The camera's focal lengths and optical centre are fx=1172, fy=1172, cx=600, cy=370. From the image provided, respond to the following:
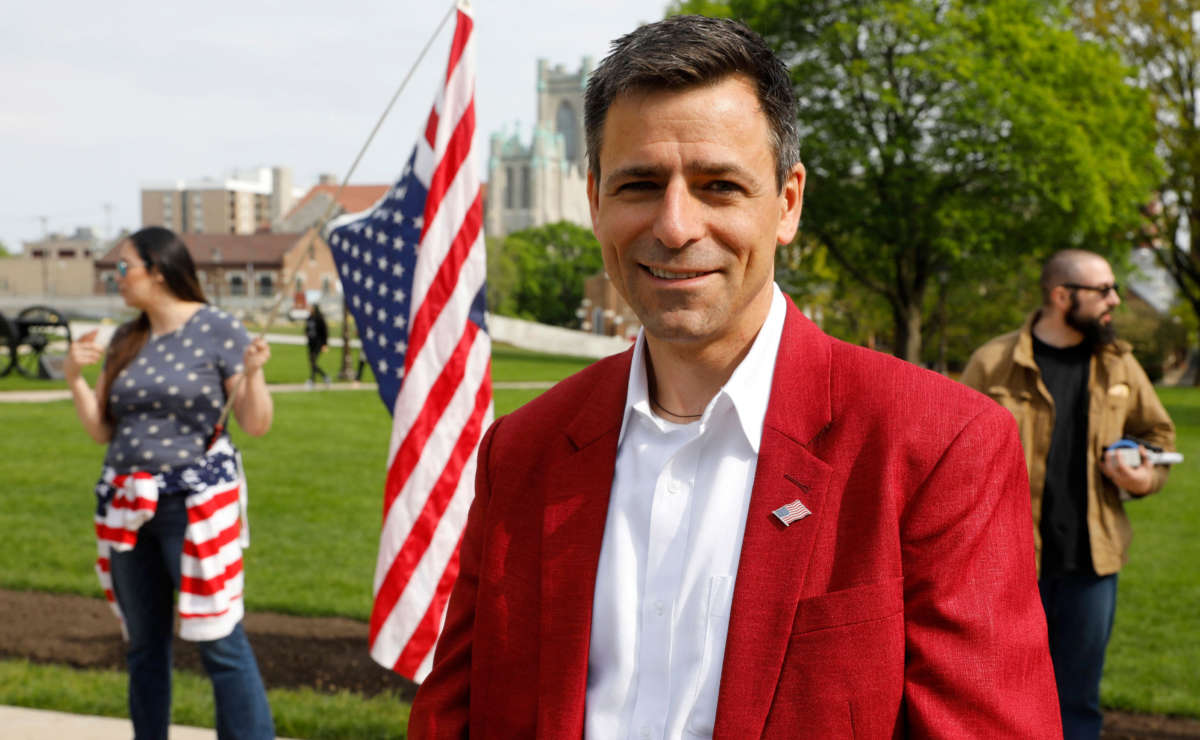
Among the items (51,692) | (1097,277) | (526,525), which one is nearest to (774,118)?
(526,525)

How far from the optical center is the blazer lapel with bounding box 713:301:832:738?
1671mm

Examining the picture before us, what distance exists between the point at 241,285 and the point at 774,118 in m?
106

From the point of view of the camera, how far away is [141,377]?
458 centimetres

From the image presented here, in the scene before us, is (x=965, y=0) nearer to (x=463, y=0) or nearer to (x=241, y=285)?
(x=463, y=0)

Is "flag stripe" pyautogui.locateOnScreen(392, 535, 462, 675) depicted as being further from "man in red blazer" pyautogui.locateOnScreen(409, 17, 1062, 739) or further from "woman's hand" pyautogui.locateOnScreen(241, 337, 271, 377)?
"man in red blazer" pyautogui.locateOnScreen(409, 17, 1062, 739)

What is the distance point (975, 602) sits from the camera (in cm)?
160

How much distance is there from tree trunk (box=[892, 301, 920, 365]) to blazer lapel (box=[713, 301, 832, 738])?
28238 millimetres

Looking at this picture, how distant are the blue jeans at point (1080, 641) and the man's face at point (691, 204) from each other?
11.0 ft

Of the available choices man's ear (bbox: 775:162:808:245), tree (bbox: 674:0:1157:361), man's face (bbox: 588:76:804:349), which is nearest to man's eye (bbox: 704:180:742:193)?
man's face (bbox: 588:76:804:349)

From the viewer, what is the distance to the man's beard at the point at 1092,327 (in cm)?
471

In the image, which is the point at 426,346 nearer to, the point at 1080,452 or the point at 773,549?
the point at 1080,452

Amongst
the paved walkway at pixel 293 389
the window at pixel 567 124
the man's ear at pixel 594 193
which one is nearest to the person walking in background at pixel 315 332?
the paved walkway at pixel 293 389

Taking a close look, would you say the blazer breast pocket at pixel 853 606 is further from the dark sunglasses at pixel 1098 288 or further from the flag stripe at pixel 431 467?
the dark sunglasses at pixel 1098 288

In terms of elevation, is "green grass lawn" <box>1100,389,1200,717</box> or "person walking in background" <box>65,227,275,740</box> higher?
"person walking in background" <box>65,227,275,740</box>
